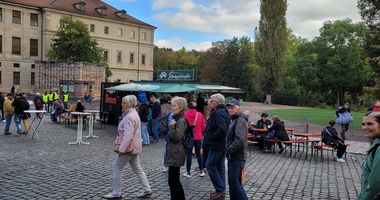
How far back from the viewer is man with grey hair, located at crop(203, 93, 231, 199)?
7.07 metres

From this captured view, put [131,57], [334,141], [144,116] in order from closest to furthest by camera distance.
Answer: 1. [334,141]
2. [144,116]
3. [131,57]

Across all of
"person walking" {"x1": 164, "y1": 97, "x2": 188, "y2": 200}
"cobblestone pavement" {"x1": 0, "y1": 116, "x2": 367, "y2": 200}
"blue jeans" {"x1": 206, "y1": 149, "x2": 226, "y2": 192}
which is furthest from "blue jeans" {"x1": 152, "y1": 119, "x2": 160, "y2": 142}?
"person walking" {"x1": 164, "y1": 97, "x2": 188, "y2": 200}

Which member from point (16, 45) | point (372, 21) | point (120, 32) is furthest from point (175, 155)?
point (120, 32)

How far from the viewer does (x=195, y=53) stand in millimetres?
117500

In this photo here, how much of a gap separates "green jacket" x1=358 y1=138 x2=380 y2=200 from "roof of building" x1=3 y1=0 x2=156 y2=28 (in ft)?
218

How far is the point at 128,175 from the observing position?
9.05 metres

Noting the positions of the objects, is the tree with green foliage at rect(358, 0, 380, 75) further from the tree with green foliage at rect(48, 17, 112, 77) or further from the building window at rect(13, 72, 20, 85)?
the building window at rect(13, 72, 20, 85)

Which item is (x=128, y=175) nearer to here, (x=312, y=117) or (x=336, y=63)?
(x=312, y=117)

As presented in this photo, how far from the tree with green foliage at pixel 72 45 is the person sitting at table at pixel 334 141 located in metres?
51.4

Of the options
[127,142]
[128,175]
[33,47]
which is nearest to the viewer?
[127,142]

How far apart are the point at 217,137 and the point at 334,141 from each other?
758cm

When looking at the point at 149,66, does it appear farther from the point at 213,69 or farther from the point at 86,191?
the point at 86,191

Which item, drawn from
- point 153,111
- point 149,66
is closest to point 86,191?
point 153,111

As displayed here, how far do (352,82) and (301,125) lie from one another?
155 ft
